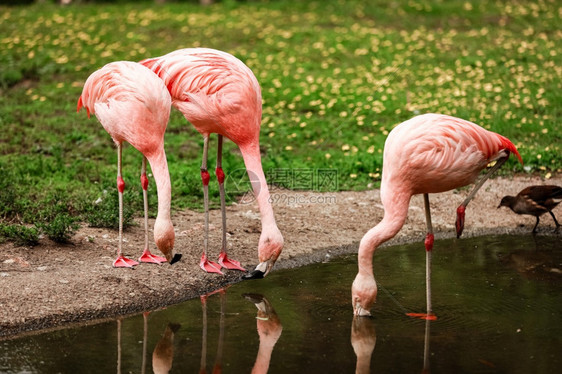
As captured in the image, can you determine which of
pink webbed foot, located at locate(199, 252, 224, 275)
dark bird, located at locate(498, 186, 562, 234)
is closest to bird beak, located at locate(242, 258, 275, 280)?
pink webbed foot, located at locate(199, 252, 224, 275)

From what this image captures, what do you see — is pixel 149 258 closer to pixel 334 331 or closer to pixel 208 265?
pixel 208 265

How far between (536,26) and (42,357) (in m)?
12.8

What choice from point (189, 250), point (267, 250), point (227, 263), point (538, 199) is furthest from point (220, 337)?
point (538, 199)

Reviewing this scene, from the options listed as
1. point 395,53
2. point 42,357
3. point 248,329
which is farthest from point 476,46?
point 42,357

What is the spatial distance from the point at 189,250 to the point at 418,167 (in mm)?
2268

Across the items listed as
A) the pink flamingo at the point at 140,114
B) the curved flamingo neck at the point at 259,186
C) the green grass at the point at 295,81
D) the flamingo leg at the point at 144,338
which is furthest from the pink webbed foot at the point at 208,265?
the green grass at the point at 295,81

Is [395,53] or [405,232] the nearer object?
[405,232]

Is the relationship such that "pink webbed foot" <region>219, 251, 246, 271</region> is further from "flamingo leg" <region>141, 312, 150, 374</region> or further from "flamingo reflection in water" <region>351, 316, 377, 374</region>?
"flamingo reflection in water" <region>351, 316, 377, 374</region>

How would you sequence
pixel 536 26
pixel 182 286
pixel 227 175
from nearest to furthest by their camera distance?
pixel 182 286
pixel 227 175
pixel 536 26

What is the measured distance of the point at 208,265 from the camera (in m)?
6.51

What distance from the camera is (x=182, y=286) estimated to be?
612 cm

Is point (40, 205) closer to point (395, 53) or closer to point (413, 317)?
point (413, 317)

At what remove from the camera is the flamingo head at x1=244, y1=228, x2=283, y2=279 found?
5.85m

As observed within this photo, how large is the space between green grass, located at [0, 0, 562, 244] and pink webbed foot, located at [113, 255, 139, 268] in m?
0.82
